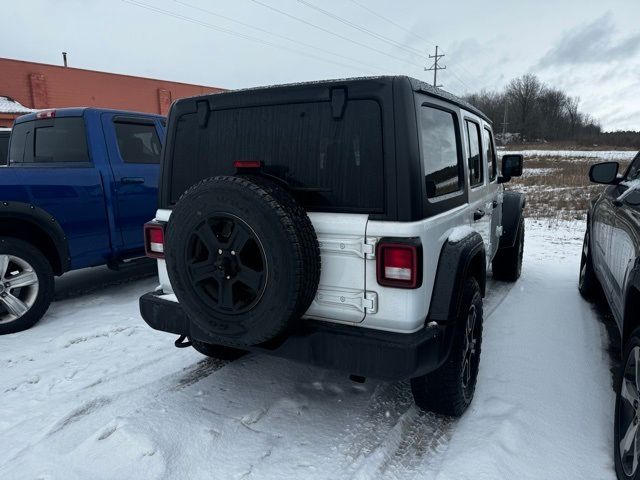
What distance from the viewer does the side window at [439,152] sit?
7.69 ft

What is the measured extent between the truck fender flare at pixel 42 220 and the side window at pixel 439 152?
3.51m

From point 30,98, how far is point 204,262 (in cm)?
2538

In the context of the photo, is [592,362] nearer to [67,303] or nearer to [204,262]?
[204,262]

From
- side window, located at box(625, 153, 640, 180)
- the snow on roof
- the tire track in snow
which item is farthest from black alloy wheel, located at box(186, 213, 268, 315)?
the snow on roof

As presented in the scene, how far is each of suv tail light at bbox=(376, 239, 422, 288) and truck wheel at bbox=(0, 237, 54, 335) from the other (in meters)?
3.38

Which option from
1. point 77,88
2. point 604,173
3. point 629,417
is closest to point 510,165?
point 604,173

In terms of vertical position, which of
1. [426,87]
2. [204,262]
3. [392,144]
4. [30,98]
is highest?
[30,98]

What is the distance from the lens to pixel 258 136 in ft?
Answer: 8.28

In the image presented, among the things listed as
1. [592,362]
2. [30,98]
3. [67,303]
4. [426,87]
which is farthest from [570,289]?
[30,98]

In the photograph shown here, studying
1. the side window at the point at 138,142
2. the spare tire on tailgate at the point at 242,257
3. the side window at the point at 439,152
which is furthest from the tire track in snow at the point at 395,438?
the side window at the point at 138,142

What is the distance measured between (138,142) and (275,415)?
3.73 meters

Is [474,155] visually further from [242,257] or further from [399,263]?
[242,257]

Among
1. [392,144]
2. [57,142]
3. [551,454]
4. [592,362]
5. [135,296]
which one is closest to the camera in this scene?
[392,144]

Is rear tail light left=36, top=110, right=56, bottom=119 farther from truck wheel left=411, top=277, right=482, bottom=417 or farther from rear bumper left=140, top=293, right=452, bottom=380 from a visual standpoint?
truck wheel left=411, top=277, right=482, bottom=417
